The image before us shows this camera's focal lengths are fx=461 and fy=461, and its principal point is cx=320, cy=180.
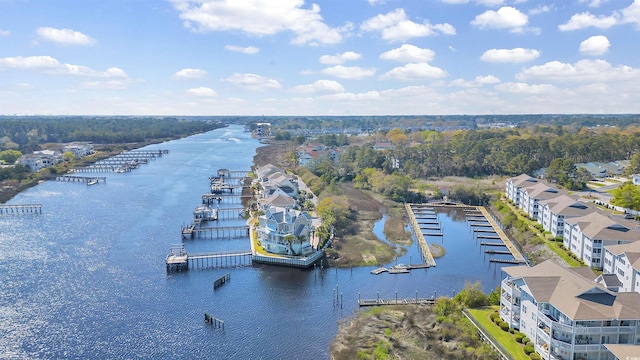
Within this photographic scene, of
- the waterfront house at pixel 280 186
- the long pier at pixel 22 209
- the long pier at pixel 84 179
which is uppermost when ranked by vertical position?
the waterfront house at pixel 280 186

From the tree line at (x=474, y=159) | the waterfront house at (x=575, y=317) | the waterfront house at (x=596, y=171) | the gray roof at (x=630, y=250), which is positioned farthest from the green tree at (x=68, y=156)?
the gray roof at (x=630, y=250)

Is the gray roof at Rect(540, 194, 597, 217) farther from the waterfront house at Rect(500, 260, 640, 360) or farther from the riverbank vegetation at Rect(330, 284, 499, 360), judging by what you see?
the waterfront house at Rect(500, 260, 640, 360)

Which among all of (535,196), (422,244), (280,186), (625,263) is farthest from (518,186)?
(280,186)

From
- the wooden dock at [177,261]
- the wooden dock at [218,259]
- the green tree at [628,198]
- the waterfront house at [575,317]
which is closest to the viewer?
the waterfront house at [575,317]

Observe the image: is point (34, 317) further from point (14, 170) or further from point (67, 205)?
point (14, 170)

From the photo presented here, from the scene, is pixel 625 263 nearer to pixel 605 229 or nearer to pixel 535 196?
pixel 605 229

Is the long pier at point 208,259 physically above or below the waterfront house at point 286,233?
below

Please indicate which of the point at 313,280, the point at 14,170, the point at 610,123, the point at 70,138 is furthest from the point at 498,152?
the point at 610,123

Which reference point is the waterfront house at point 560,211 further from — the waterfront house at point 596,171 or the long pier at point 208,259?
the waterfront house at point 596,171
